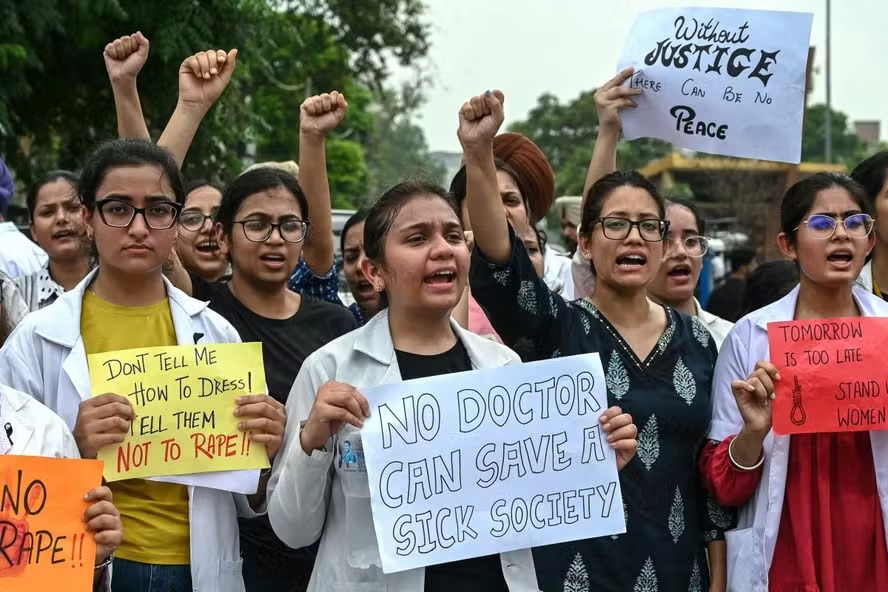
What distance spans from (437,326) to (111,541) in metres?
1.06

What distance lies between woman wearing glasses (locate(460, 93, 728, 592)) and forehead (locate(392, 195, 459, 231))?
0.12 meters

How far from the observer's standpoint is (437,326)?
3.25m

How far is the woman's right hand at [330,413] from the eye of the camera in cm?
286

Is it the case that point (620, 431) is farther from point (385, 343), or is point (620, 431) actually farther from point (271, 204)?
point (271, 204)

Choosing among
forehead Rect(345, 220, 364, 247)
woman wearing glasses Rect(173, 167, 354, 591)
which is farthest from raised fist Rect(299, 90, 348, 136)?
forehead Rect(345, 220, 364, 247)

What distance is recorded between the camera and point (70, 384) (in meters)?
3.18

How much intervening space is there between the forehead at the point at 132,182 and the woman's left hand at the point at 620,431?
1.47 metres

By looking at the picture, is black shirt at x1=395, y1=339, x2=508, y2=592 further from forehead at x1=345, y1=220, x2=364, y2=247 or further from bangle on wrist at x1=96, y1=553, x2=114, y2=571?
forehead at x1=345, y1=220, x2=364, y2=247

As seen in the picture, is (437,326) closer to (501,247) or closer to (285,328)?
(501,247)

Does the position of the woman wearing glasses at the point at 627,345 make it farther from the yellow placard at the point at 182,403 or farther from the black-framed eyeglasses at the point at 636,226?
the yellow placard at the point at 182,403

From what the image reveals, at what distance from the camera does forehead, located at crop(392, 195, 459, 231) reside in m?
3.16

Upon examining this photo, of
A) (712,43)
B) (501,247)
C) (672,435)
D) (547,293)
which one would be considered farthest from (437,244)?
(712,43)

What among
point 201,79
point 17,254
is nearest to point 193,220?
point 201,79

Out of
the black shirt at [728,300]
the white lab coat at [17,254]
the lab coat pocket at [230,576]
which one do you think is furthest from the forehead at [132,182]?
the black shirt at [728,300]
